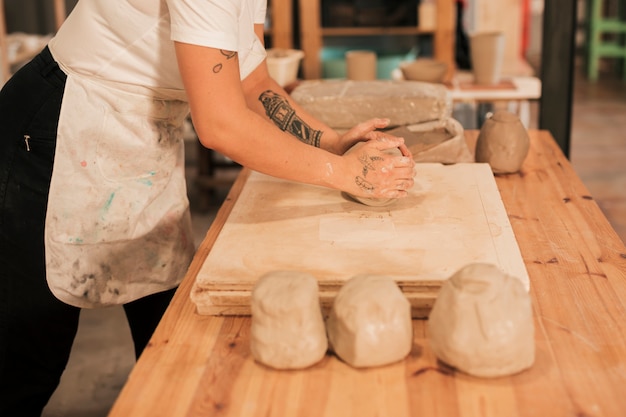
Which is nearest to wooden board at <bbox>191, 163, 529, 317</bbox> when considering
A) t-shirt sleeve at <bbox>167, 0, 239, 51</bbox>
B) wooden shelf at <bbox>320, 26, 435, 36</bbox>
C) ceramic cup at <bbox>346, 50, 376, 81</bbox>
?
t-shirt sleeve at <bbox>167, 0, 239, 51</bbox>

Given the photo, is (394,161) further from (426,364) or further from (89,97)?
(89,97)

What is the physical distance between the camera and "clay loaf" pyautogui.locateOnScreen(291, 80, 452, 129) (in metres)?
2.30

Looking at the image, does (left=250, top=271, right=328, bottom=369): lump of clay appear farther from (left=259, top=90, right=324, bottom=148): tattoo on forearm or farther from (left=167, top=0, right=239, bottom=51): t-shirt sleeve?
(left=259, top=90, right=324, bottom=148): tattoo on forearm

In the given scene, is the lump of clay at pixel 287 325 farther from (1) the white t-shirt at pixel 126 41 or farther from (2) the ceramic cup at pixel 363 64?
(2) the ceramic cup at pixel 363 64

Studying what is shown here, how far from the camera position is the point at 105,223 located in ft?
5.78

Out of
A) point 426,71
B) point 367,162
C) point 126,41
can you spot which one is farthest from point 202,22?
point 426,71

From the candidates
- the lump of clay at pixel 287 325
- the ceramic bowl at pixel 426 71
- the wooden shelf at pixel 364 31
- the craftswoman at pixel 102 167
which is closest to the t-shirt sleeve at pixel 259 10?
the craftswoman at pixel 102 167

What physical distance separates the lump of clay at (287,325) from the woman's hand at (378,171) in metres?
0.40

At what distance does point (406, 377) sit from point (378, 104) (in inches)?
48.9

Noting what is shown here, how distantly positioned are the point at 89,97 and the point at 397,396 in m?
0.96

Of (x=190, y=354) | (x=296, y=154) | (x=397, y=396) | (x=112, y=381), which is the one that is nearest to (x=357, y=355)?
(x=397, y=396)

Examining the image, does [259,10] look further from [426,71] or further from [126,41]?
[426,71]

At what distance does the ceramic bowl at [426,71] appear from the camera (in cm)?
334

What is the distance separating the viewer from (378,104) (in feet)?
7.58
